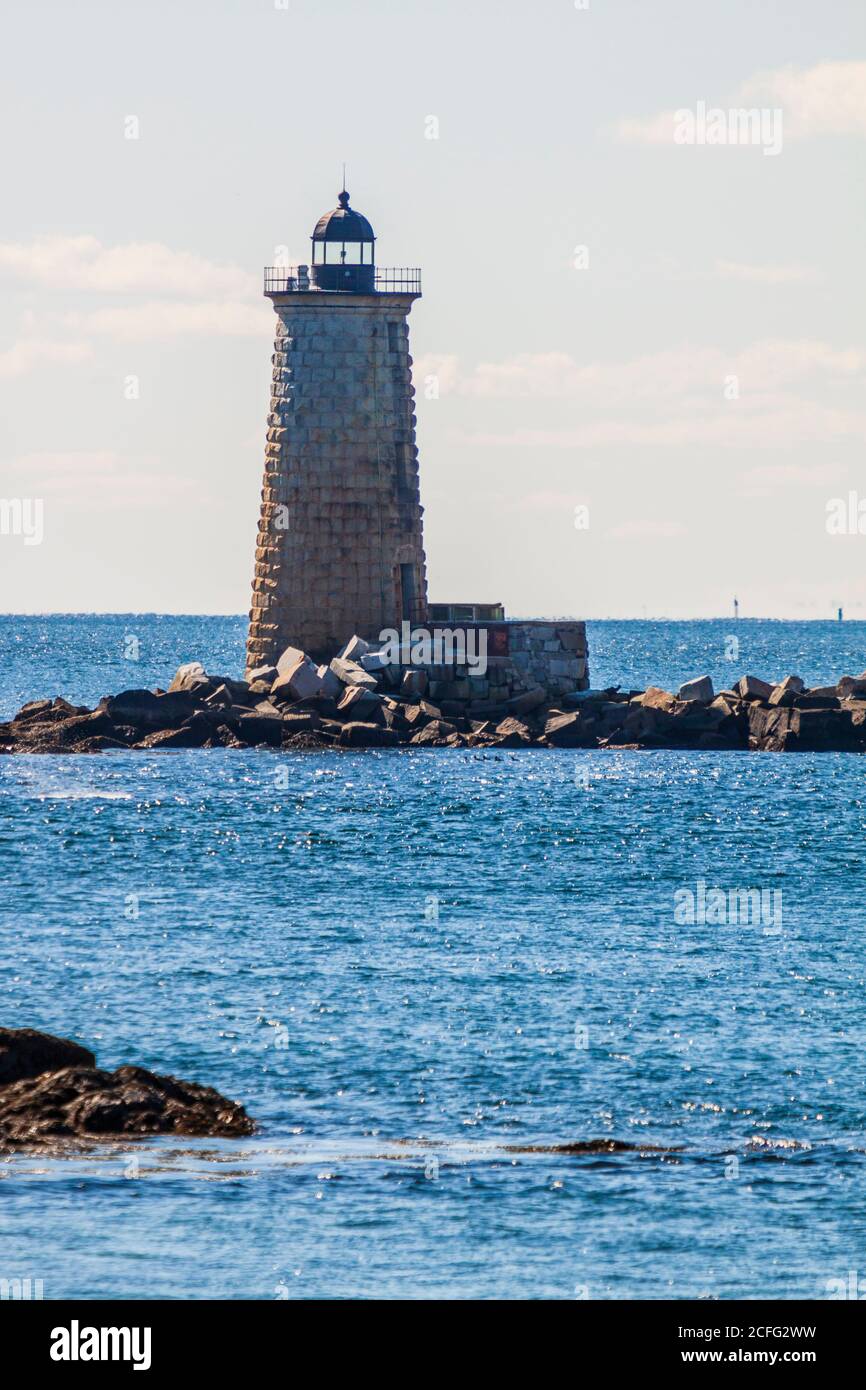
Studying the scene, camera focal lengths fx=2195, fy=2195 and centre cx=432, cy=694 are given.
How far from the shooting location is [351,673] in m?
54.7

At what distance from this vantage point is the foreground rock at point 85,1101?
59.5 ft

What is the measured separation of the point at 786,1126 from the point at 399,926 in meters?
11.8

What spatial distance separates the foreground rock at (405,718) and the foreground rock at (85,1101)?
3536 centimetres

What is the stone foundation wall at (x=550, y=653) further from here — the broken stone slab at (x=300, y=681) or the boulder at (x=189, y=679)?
the boulder at (x=189, y=679)

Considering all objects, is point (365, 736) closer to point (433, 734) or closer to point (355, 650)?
point (433, 734)

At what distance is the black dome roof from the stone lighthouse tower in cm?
3

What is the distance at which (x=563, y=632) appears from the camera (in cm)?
5694

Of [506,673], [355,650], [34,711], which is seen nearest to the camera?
[355,650]

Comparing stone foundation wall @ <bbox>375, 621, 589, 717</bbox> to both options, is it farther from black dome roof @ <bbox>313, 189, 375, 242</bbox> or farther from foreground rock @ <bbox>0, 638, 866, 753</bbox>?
black dome roof @ <bbox>313, 189, 375, 242</bbox>

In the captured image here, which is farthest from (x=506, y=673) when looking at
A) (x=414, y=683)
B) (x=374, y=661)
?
(x=374, y=661)

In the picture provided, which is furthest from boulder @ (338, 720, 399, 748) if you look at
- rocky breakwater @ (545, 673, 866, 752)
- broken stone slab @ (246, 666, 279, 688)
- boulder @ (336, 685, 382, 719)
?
rocky breakwater @ (545, 673, 866, 752)

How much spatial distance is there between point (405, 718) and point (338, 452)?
6.94 metres

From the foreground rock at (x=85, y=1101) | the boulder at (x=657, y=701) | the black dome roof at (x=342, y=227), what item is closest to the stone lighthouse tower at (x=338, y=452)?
the black dome roof at (x=342, y=227)
